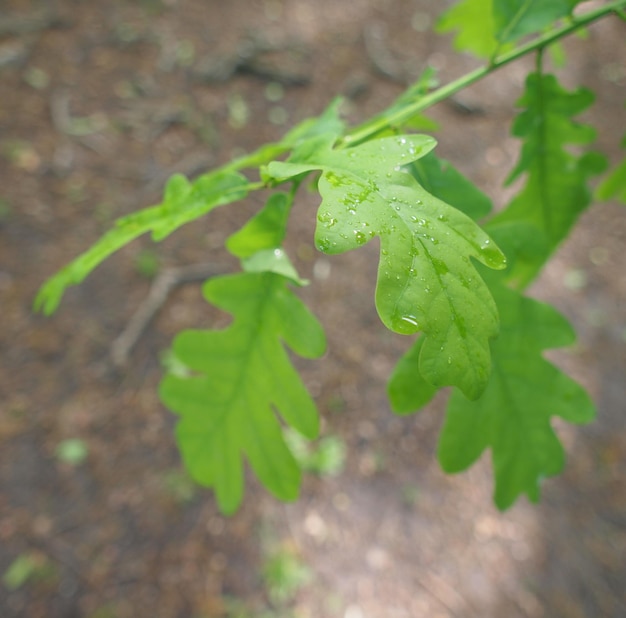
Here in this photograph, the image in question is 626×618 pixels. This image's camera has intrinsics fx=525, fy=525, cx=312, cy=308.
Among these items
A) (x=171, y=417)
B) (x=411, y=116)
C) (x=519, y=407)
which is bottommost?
(x=171, y=417)

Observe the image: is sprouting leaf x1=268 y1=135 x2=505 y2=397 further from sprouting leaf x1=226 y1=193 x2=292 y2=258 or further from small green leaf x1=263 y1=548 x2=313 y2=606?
small green leaf x1=263 y1=548 x2=313 y2=606

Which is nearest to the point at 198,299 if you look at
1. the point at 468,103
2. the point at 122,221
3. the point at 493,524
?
the point at 493,524

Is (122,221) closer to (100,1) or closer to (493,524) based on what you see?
(493,524)

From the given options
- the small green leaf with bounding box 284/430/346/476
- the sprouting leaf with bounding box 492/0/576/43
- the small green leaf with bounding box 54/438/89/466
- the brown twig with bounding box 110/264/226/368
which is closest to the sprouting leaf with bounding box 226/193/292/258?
the sprouting leaf with bounding box 492/0/576/43

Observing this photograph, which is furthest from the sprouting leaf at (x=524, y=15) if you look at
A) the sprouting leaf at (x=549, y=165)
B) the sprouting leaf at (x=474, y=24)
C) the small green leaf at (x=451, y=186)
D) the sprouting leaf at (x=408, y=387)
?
the sprouting leaf at (x=408, y=387)

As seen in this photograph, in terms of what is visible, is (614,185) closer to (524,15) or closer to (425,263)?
(524,15)

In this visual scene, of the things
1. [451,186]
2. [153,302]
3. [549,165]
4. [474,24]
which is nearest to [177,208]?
[451,186]
